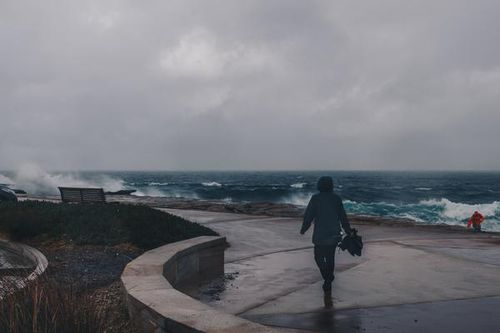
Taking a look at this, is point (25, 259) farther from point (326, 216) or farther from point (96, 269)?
point (326, 216)

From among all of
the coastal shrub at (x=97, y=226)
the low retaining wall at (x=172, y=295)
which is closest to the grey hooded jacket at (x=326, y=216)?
the low retaining wall at (x=172, y=295)

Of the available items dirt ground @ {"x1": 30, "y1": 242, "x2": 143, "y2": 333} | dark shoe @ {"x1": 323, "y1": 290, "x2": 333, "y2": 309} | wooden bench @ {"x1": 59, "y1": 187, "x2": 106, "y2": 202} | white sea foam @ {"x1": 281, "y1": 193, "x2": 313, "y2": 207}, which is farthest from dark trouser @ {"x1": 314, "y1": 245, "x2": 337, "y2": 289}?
white sea foam @ {"x1": 281, "y1": 193, "x2": 313, "y2": 207}

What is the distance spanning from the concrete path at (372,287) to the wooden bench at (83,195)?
5652 mm

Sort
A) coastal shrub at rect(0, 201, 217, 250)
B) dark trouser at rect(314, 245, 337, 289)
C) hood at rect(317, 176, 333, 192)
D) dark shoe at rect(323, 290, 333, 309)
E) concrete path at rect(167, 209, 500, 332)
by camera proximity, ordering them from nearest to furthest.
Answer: concrete path at rect(167, 209, 500, 332)
dark shoe at rect(323, 290, 333, 309)
dark trouser at rect(314, 245, 337, 289)
hood at rect(317, 176, 333, 192)
coastal shrub at rect(0, 201, 217, 250)

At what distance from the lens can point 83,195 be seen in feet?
50.7

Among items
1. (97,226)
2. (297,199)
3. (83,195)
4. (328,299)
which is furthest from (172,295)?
(297,199)

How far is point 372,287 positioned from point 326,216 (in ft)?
3.74

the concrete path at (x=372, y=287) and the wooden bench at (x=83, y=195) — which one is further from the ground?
the wooden bench at (x=83, y=195)

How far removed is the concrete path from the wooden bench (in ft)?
18.5

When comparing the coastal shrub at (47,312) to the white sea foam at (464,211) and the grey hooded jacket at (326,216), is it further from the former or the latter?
the white sea foam at (464,211)

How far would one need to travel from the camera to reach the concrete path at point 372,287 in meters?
5.04

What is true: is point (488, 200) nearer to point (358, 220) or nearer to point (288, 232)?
point (358, 220)

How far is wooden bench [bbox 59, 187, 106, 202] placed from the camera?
49.3 feet

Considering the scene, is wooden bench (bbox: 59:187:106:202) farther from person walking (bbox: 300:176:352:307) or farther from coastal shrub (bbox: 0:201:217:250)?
person walking (bbox: 300:176:352:307)
